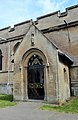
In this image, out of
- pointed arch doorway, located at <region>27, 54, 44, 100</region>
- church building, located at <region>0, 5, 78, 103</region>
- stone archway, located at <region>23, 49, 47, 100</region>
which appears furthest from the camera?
pointed arch doorway, located at <region>27, 54, 44, 100</region>

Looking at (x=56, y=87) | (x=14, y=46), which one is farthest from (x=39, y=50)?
(x=14, y=46)

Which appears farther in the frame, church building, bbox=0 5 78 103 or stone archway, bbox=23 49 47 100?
stone archway, bbox=23 49 47 100

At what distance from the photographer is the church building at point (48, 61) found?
12391 mm

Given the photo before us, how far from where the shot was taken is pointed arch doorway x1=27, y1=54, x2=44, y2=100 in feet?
45.2

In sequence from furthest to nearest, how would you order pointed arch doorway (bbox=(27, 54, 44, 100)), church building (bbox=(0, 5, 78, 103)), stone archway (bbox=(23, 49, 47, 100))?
pointed arch doorway (bbox=(27, 54, 44, 100)), stone archway (bbox=(23, 49, 47, 100)), church building (bbox=(0, 5, 78, 103))

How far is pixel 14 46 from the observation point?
2067 centimetres

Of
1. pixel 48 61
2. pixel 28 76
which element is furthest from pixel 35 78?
pixel 48 61

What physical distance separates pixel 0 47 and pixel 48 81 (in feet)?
37.5

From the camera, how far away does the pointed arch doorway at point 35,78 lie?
13766 mm

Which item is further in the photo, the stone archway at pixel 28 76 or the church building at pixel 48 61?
the stone archway at pixel 28 76

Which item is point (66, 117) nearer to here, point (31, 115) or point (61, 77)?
point (31, 115)

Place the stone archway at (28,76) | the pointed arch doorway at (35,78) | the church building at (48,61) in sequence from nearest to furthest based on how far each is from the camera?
the church building at (48,61) < the stone archway at (28,76) < the pointed arch doorway at (35,78)

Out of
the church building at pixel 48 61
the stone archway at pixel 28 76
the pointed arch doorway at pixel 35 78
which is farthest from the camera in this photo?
the pointed arch doorway at pixel 35 78

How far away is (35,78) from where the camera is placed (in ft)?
48.2
